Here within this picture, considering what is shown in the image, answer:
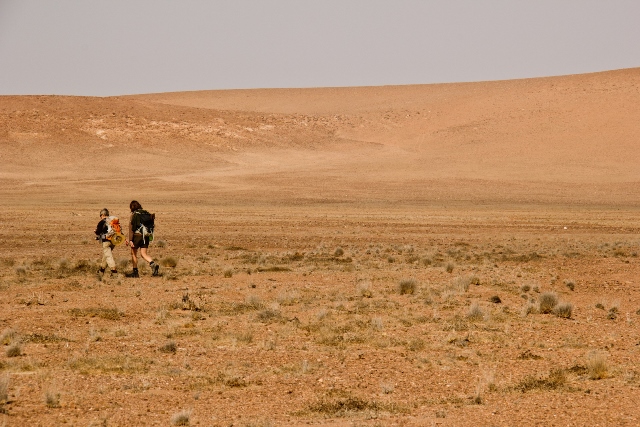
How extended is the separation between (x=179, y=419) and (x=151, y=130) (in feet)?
265

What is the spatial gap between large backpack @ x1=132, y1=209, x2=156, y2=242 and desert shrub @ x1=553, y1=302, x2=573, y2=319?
347 inches

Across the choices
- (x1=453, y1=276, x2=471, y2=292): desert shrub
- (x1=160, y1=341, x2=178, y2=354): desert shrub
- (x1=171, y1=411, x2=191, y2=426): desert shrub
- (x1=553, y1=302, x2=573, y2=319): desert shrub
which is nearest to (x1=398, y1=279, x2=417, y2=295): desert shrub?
(x1=453, y1=276, x2=471, y2=292): desert shrub

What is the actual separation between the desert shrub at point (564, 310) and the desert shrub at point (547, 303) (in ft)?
1.01

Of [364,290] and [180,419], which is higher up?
[180,419]

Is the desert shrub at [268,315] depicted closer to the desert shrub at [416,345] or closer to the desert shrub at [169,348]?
the desert shrub at [169,348]

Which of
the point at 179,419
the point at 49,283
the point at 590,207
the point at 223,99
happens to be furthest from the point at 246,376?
the point at 223,99

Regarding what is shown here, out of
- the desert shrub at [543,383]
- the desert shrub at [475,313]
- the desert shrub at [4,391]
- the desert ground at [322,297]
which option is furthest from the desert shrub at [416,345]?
the desert shrub at [4,391]

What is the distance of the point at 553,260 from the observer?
2880 cm

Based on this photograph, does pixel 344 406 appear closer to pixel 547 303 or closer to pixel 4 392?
pixel 4 392

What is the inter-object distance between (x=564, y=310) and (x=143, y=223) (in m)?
9.14

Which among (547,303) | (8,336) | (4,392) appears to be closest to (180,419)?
(4,392)

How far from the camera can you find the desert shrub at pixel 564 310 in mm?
17234

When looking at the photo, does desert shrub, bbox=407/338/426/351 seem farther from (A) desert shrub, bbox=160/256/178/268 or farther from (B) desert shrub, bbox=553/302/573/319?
(A) desert shrub, bbox=160/256/178/268

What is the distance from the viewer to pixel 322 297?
19203 millimetres
